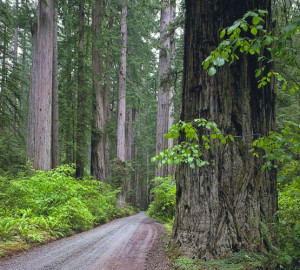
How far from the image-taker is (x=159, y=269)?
3193mm

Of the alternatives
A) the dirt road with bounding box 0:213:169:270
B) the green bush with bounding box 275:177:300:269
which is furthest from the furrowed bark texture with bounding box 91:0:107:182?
the green bush with bounding box 275:177:300:269

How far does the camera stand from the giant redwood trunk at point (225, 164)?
299 centimetres

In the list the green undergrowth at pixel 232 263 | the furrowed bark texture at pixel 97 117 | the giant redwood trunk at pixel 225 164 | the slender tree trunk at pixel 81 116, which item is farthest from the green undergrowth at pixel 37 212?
the furrowed bark texture at pixel 97 117

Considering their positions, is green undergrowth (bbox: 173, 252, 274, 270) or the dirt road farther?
the dirt road

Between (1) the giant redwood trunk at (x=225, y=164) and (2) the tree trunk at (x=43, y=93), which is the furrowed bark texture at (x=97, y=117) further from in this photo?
(1) the giant redwood trunk at (x=225, y=164)

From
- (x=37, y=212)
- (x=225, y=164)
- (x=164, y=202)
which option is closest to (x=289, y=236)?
(x=225, y=164)

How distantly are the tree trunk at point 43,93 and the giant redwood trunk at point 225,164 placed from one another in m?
6.81

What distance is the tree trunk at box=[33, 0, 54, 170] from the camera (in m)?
8.71

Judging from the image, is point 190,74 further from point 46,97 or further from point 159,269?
point 46,97

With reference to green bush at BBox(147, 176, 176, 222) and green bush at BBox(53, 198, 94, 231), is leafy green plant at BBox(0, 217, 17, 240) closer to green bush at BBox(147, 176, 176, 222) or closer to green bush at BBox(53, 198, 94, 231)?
green bush at BBox(53, 198, 94, 231)

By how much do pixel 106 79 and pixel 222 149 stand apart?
16266 millimetres

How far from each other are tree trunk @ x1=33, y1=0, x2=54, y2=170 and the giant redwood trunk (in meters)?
6.81

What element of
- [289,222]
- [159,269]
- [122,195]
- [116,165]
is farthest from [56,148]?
[289,222]

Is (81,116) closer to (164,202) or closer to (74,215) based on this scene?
(164,202)
